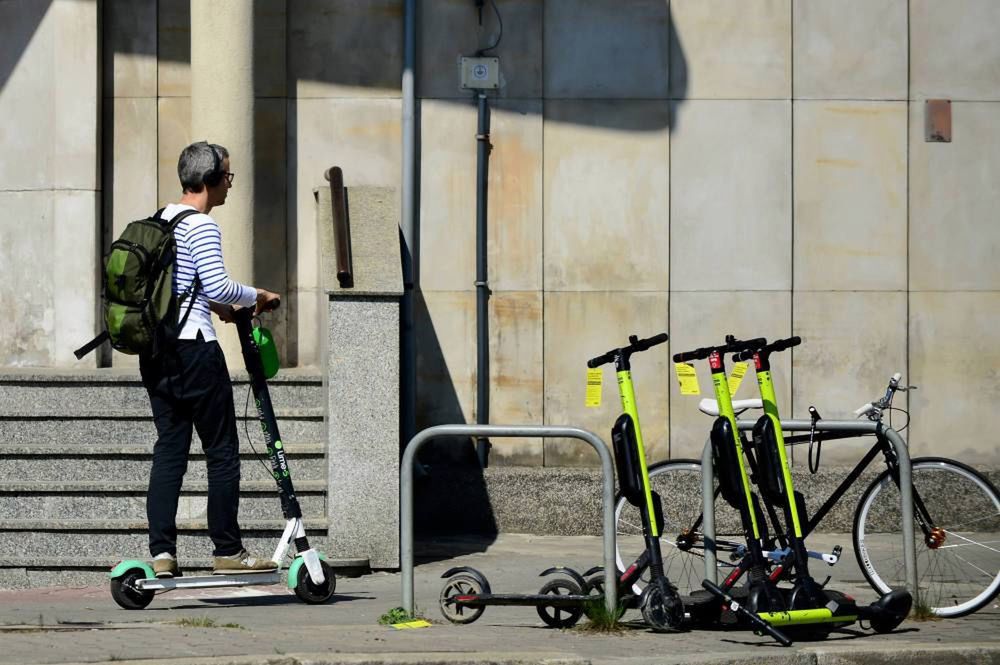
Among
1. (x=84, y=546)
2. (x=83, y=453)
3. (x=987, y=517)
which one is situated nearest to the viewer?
(x=987, y=517)

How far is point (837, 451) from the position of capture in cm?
1088

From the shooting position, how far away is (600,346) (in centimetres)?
1078

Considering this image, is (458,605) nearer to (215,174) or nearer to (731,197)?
(215,174)

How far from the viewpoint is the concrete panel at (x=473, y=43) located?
35.5 feet

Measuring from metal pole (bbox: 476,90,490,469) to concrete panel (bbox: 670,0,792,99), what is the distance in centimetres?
133

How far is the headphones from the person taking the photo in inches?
286

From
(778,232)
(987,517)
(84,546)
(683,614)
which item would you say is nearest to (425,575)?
(84,546)

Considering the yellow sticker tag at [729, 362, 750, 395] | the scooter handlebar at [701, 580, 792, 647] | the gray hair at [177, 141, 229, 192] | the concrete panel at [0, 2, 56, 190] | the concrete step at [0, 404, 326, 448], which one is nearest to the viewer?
the scooter handlebar at [701, 580, 792, 647]

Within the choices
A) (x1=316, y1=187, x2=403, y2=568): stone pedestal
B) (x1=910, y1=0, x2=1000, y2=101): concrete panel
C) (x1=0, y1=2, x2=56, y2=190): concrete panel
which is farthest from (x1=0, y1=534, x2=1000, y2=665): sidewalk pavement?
(x1=910, y1=0, x2=1000, y2=101): concrete panel

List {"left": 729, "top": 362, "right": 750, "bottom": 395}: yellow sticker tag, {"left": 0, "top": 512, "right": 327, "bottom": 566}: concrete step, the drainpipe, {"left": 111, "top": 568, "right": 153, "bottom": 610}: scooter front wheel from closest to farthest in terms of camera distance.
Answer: {"left": 729, "top": 362, "right": 750, "bottom": 395}: yellow sticker tag → {"left": 111, "top": 568, "right": 153, "bottom": 610}: scooter front wheel → {"left": 0, "top": 512, "right": 327, "bottom": 566}: concrete step → the drainpipe

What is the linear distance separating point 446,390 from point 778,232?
8.28 ft

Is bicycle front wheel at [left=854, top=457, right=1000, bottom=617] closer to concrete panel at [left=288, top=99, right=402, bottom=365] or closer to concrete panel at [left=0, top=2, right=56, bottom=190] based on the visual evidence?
concrete panel at [left=288, top=99, right=402, bottom=365]

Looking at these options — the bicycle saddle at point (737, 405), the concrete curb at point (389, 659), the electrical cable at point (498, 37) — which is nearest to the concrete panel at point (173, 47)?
the electrical cable at point (498, 37)

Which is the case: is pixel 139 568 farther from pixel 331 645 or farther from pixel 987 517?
pixel 987 517
